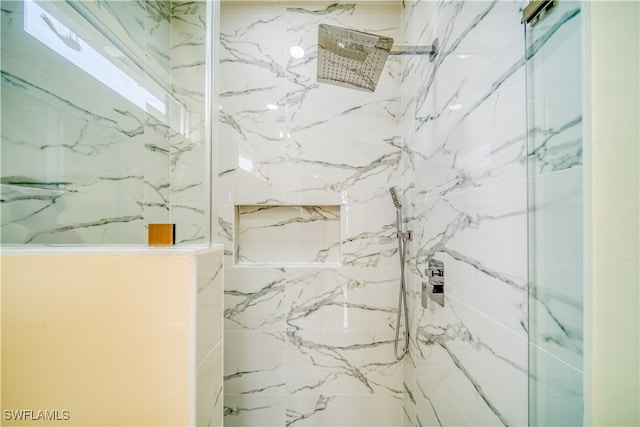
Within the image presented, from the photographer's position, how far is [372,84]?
4.00 ft

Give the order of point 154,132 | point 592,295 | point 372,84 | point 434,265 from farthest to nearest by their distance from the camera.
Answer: point 372,84, point 434,265, point 154,132, point 592,295

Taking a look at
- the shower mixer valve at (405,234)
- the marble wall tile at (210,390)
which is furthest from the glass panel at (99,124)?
the shower mixer valve at (405,234)

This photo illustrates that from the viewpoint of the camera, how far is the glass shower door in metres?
0.43

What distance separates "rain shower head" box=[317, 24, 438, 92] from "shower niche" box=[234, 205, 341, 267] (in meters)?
0.68

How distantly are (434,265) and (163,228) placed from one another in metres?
0.97

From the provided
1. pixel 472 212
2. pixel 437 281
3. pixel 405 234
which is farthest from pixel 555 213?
pixel 405 234

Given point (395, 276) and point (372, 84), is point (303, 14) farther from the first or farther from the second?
point (395, 276)

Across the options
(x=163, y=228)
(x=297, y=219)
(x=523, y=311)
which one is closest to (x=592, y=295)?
(x=523, y=311)

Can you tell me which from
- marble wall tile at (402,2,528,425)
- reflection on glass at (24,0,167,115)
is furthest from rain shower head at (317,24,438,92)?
reflection on glass at (24,0,167,115)

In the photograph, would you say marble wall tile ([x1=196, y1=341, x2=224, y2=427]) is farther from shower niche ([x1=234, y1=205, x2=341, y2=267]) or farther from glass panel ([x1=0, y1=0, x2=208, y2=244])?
shower niche ([x1=234, y1=205, x2=341, y2=267])

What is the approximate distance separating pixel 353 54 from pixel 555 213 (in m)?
0.90

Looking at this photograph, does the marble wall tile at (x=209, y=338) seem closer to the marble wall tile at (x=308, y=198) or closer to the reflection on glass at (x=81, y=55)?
the reflection on glass at (x=81, y=55)

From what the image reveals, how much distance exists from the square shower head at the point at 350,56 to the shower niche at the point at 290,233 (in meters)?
0.68

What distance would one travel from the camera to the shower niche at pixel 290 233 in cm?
157
